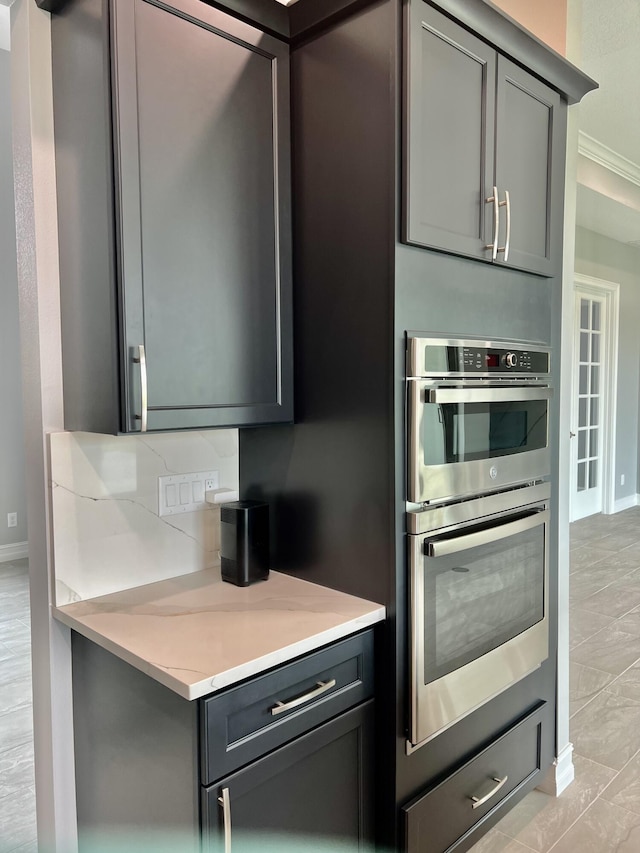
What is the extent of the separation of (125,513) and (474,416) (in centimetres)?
94

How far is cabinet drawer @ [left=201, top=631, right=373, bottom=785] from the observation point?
1213 mm

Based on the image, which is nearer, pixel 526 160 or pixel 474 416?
pixel 474 416

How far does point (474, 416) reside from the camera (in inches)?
66.8

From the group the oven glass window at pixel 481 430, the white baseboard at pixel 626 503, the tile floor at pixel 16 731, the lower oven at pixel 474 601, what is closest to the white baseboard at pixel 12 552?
the tile floor at pixel 16 731

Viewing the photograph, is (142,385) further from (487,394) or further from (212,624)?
(487,394)

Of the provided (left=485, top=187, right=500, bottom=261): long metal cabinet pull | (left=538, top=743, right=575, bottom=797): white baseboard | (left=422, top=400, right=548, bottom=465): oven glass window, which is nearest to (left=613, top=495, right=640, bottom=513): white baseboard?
(left=538, top=743, right=575, bottom=797): white baseboard

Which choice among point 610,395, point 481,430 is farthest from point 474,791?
point 610,395

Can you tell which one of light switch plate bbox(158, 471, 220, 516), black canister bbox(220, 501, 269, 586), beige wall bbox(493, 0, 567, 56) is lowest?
black canister bbox(220, 501, 269, 586)

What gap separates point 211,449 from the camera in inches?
72.8

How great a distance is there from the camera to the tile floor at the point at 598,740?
1.98 meters

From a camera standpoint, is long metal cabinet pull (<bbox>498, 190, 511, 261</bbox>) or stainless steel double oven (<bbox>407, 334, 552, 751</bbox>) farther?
long metal cabinet pull (<bbox>498, 190, 511, 261</bbox>)

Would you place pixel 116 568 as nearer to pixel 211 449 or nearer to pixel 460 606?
pixel 211 449

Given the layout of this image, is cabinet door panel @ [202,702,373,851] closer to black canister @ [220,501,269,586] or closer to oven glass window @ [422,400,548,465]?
black canister @ [220,501,269,586]

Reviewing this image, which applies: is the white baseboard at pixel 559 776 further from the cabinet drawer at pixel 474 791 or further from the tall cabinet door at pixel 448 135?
the tall cabinet door at pixel 448 135
